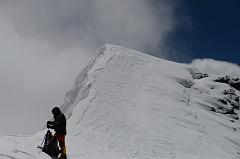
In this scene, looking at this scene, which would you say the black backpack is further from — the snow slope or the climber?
the climber

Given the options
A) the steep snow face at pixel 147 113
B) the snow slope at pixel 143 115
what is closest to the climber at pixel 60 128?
the snow slope at pixel 143 115

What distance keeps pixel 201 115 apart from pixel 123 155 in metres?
15.1

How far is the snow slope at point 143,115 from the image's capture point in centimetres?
2661

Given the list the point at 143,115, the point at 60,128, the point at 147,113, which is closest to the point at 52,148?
the point at 60,128

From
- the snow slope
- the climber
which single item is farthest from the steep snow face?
the climber

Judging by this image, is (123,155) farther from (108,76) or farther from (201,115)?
(108,76)

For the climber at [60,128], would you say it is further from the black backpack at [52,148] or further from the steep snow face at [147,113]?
the steep snow face at [147,113]

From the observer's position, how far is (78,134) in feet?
95.7

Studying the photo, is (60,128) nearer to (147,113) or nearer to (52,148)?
(52,148)

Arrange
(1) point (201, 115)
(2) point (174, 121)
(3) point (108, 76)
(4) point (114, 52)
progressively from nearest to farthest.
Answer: (2) point (174, 121), (1) point (201, 115), (3) point (108, 76), (4) point (114, 52)

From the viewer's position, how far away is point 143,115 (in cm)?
3459

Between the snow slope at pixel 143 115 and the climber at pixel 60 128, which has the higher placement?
the snow slope at pixel 143 115

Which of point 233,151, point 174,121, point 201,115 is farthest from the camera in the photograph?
point 201,115

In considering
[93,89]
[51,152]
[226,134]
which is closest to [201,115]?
[226,134]
